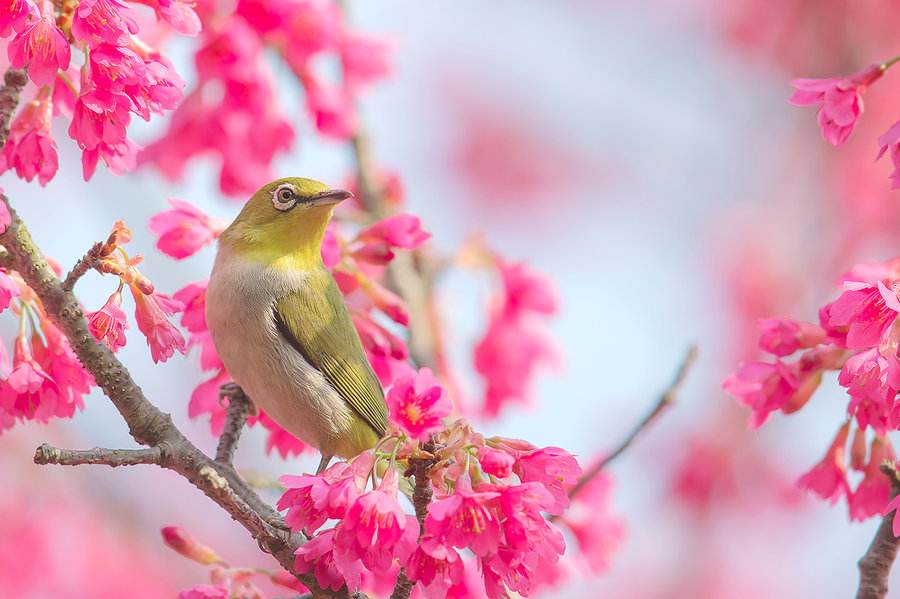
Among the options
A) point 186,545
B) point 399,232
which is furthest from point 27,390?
point 399,232

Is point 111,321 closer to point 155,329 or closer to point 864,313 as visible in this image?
point 155,329

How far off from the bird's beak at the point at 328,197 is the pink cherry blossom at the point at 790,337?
1.58 m

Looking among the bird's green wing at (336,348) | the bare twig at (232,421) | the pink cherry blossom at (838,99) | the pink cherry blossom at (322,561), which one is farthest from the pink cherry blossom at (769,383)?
the bare twig at (232,421)

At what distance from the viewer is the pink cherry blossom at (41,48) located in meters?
2.44

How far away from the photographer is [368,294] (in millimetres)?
3764

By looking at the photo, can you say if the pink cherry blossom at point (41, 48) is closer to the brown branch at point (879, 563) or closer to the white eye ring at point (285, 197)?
the white eye ring at point (285, 197)

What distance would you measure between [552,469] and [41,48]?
1.52 metres

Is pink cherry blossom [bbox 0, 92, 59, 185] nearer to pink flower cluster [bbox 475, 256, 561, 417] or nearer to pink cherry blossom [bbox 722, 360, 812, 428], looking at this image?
pink cherry blossom [bbox 722, 360, 812, 428]

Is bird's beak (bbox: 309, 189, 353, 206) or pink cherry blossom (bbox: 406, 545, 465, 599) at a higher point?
bird's beak (bbox: 309, 189, 353, 206)

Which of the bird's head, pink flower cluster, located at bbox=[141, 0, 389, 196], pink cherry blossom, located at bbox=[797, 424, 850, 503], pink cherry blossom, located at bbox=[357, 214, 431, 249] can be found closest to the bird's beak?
the bird's head

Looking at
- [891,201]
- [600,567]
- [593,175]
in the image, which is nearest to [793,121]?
[891,201]

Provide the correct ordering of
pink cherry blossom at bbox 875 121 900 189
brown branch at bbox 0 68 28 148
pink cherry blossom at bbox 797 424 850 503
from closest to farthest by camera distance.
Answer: pink cherry blossom at bbox 875 121 900 189
brown branch at bbox 0 68 28 148
pink cherry blossom at bbox 797 424 850 503

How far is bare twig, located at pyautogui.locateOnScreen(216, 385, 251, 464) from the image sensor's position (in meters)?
3.14

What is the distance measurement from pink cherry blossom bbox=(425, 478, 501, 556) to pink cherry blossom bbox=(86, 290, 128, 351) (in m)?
0.87
